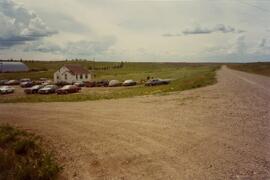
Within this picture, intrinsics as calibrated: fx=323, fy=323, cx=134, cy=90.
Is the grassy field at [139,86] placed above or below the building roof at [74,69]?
below

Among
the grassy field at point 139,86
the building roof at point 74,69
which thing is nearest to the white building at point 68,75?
the building roof at point 74,69

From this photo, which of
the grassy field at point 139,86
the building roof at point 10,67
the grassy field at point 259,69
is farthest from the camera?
the building roof at point 10,67

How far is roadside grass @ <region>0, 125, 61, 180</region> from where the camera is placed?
891cm

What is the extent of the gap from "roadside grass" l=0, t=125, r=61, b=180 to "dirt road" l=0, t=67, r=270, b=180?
0.50 m

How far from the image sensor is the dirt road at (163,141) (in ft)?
28.3

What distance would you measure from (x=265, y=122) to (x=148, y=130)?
5.11 metres

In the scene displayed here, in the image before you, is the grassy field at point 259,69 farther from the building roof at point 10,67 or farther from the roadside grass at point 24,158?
the building roof at point 10,67

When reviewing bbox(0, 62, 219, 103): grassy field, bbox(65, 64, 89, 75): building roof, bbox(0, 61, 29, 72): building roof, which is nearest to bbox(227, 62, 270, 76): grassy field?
bbox(0, 62, 219, 103): grassy field

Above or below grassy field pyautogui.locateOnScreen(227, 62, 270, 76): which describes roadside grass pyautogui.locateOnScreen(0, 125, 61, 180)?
below

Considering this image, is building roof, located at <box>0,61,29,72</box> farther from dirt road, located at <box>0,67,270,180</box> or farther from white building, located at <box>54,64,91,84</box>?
dirt road, located at <box>0,67,270,180</box>

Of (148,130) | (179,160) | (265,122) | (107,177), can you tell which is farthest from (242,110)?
(107,177)

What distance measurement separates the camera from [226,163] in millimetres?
8820

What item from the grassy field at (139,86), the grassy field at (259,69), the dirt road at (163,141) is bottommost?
the grassy field at (139,86)

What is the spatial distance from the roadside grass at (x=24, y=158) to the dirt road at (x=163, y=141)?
497 mm
